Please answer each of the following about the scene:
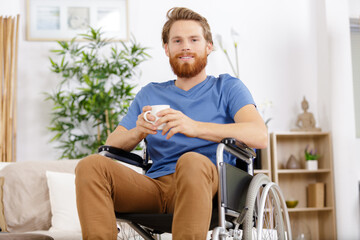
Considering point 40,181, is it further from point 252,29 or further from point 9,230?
point 252,29

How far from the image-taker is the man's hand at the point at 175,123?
1581 mm

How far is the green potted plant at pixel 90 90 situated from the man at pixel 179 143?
2.15 m

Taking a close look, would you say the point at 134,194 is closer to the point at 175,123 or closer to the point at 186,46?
the point at 175,123

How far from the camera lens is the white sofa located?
2.77 meters

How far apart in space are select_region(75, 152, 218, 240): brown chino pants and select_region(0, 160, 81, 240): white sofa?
3.75 feet

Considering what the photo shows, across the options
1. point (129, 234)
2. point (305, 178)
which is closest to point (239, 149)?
point (129, 234)

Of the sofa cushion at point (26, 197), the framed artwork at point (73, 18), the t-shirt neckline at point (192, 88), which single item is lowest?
the sofa cushion at point (26, 197)

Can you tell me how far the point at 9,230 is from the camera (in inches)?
108

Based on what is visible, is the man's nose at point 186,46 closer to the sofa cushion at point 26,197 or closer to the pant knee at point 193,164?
the pant knee at point 193,164

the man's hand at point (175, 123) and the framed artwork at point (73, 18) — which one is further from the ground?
the framed artwork at point (73, 18)

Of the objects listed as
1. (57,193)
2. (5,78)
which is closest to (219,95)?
(57,193)

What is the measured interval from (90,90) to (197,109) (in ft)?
7.94

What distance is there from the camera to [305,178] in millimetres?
4648

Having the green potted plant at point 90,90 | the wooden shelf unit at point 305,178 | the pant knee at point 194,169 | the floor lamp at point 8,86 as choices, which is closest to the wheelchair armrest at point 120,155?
the pant knee at point 194,169
